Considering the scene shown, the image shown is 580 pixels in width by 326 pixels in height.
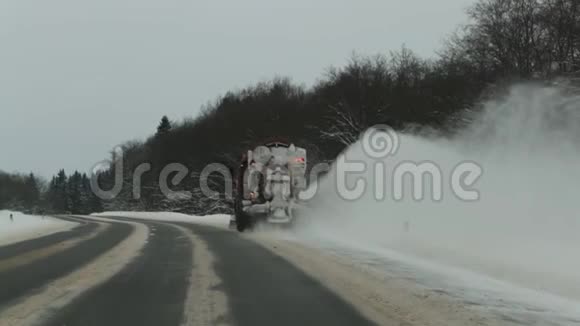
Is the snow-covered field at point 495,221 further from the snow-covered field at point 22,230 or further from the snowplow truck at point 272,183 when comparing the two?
the snow-covered field at point 22,230

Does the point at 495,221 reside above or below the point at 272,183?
below

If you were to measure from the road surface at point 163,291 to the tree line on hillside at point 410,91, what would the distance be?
19.7 meters

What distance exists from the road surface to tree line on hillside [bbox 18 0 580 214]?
19720 mm

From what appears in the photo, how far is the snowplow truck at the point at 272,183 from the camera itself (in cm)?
2288

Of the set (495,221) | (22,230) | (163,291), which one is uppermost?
(495,221)

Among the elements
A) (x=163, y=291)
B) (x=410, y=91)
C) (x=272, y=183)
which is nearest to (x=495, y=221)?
(x=272, y=183)

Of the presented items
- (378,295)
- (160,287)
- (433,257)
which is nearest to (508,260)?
(433,257)

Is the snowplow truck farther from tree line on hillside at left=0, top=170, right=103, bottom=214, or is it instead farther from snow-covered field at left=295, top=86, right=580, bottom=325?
tree line on hillside at left=0, top=170, right=103, bottom=214

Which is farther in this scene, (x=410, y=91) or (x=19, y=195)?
(x=19, y=195)

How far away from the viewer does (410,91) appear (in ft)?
159

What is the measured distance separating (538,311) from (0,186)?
5239 inches

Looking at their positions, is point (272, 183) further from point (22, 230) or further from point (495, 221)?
point (22, 230)

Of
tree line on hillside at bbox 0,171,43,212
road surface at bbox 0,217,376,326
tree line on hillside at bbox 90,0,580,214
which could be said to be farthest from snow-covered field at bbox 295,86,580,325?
tree line on hillside at bbox 0,171,43,212

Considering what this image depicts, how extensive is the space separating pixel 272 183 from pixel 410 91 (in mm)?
28622
